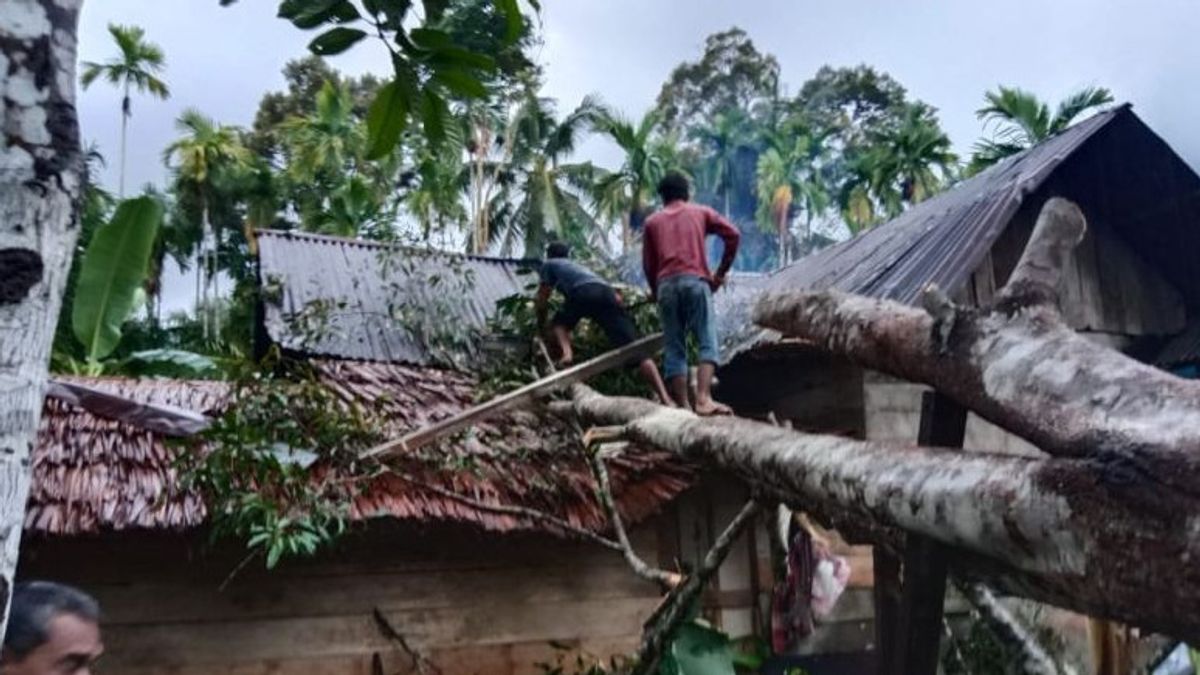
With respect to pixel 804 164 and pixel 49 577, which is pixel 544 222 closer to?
pixel 804 164

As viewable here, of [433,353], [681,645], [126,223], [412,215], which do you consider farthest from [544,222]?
[681,645]

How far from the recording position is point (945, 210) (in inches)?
269

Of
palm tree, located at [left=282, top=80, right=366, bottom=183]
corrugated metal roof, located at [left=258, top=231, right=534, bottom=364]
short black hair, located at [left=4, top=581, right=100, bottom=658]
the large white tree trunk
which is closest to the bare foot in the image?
corrugated metal roof, located at [left=258, top=231, right=534, bottom=364]

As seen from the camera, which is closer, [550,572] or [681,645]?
[681,645]

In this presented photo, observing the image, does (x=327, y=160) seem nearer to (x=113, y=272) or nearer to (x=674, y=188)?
(x=113, y=272)

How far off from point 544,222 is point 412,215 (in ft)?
9.76

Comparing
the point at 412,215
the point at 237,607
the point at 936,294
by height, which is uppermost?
the point at 412,215

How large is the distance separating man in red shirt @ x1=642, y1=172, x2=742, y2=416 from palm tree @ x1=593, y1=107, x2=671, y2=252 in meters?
17.7

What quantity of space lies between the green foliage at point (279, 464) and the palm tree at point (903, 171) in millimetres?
20043

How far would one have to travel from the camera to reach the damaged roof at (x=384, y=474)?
4.66 metres

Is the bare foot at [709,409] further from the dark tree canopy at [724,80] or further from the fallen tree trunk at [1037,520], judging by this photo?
the dark tree canopy at [724,80]

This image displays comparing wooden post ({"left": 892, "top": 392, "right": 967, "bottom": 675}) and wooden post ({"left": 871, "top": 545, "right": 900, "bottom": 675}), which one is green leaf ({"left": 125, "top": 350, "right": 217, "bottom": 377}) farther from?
wooden post ({"left": 892, "top": 392, "right": 967, "bottom": 675})

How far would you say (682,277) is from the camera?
17.4 ft

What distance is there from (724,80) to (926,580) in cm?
3277
